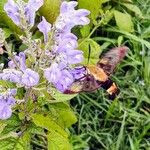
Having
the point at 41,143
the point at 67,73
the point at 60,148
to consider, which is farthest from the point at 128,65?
the point at 67,73

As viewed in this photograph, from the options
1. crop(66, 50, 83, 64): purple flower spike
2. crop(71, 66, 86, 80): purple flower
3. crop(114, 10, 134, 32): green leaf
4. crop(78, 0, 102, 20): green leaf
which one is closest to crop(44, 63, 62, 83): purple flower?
crop(66, 50, 83, 64): purple flower spike

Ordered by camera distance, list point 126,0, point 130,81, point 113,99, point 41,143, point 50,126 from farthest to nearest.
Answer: point 126,0
point 130,81
point 113,99
point 41,143
point 50,126

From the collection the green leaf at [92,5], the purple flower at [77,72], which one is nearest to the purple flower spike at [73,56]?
the purple flower at [77,72]

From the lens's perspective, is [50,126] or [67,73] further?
[50,126]

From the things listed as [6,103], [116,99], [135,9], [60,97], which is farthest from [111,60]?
[135,9]

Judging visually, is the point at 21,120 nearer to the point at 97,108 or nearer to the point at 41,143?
the point at 41,143

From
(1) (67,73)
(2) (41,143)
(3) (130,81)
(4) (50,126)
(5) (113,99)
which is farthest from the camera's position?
(3) (130,81)

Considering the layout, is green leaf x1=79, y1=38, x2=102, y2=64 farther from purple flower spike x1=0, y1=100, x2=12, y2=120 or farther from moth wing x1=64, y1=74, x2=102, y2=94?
purple flower spike x1=0, y1=100, x2=12, y2=120

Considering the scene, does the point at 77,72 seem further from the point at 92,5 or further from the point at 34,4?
the point at 92,5
